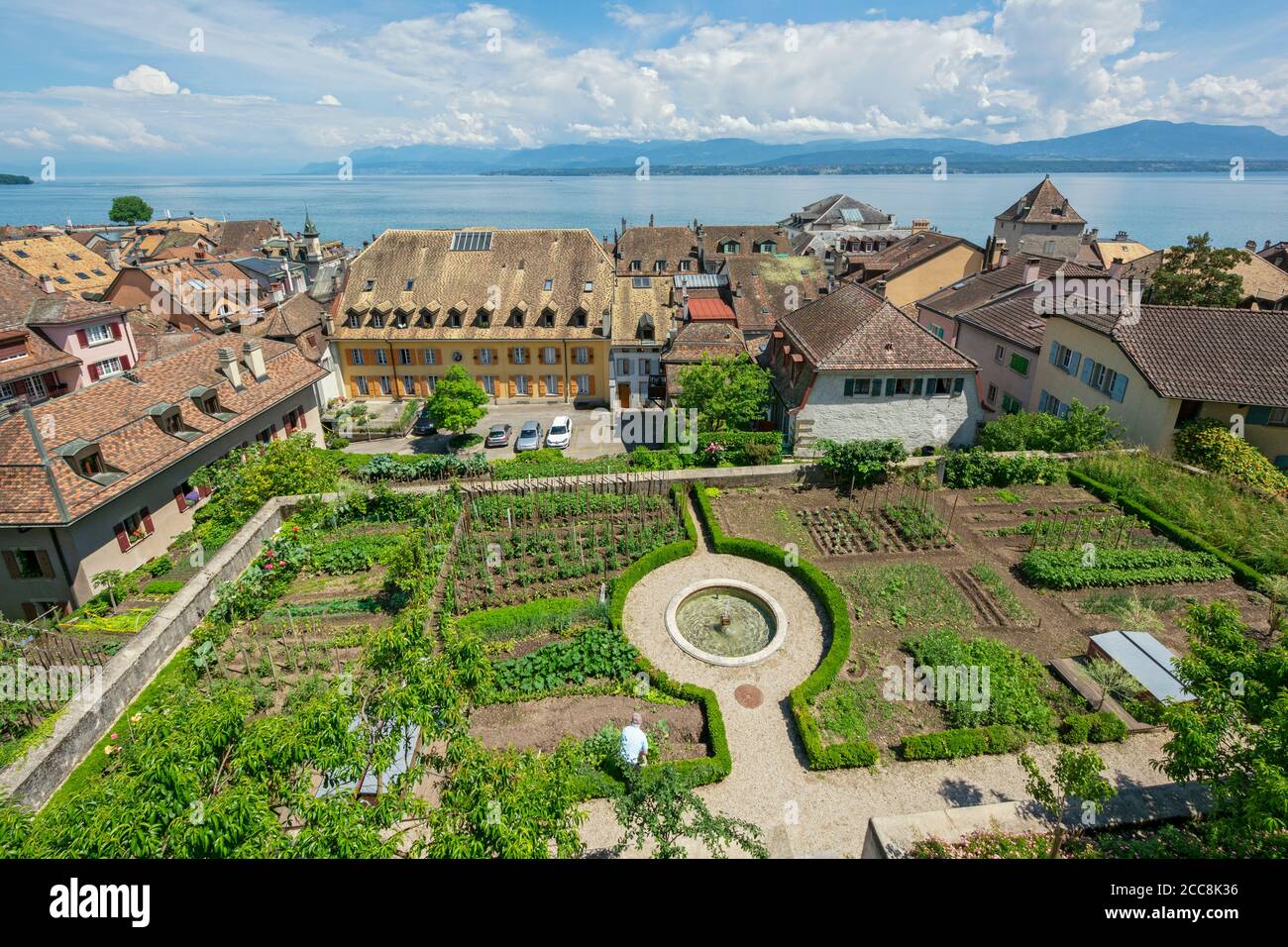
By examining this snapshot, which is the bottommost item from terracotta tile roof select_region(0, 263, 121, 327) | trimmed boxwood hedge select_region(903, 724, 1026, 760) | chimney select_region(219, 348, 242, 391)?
trimmed boxwood hedge select_region(903, 724, 1026, 760)

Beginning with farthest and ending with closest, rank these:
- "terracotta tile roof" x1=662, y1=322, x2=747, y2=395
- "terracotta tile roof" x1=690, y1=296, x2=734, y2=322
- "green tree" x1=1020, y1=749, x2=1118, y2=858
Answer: "terracotta tile roof" x1=690, y1=296, x2=734, y2=322 < "terracotta tile roof" x1=662, y1=322, x2=747, y2=395 < "green tree" x1=1020, y1=749, x2=1118, y2=858

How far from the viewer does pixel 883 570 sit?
25.8 m

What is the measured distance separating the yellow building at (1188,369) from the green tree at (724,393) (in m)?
18.1

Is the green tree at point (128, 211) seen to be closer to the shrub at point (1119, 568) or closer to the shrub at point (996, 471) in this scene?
the shrub at point (996, 471)

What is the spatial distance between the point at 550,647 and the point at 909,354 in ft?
84.2

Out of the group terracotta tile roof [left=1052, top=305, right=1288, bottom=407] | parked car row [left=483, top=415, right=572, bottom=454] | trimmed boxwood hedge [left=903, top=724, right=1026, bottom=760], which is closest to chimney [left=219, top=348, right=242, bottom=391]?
parked car row [left=483, top=415, right=572, bottom=454]

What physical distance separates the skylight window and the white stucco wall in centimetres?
3396

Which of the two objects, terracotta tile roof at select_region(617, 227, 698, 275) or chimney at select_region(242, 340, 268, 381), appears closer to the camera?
chimney at select_region(242, 340, 268, 381)

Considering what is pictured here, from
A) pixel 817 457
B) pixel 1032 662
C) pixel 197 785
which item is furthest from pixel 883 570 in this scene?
pixel 197 785

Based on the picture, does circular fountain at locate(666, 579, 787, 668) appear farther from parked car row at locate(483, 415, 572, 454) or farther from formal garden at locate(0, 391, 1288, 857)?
parked car row at locate(483, 415, 572, 454)

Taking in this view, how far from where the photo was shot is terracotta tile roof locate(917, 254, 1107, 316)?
46.2 meters

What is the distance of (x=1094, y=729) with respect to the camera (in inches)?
708
